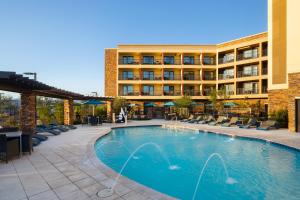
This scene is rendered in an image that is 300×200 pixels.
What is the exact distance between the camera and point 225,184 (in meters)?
6.78

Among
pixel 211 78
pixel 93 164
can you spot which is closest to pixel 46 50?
pixel 93 164

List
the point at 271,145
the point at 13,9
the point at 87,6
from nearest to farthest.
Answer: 1. the point at 271,145
2. the point at 13,9
3. the point at 87,6

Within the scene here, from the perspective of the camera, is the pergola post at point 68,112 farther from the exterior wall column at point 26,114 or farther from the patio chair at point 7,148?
the patio chair at point 7,148

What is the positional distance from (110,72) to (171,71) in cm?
1157

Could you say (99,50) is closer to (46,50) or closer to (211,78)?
(46,50)

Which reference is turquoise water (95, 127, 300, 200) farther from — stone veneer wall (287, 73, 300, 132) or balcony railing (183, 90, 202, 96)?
balcony railing (183, 90, 202, 96)

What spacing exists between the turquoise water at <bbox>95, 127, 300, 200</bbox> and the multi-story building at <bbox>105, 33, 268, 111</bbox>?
78.8 feet

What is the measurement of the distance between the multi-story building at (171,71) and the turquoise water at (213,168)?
24030 millimetres

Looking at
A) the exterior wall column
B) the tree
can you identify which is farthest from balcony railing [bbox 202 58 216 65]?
the exterior wall column

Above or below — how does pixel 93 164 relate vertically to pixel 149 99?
below

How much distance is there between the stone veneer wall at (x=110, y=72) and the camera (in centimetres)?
3759

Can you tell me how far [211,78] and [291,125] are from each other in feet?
74.0

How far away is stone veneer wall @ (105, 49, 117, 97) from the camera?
37594 millimetres

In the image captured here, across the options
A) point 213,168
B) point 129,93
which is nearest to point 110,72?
point 129,93
